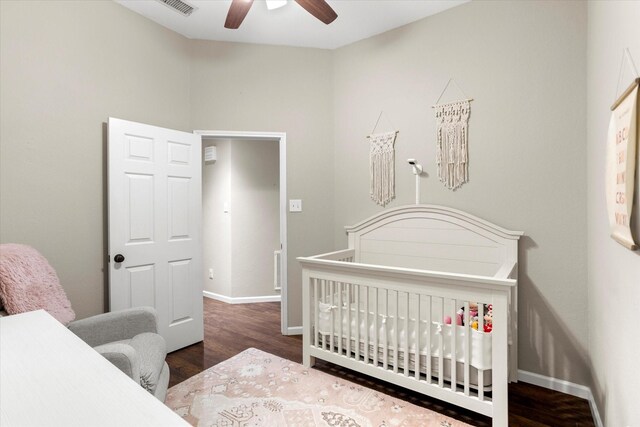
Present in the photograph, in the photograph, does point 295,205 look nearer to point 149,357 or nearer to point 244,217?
point 244,217

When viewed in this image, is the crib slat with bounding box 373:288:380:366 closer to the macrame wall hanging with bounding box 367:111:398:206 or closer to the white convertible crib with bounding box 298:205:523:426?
the white convertible crib with bounding box 298:205:523:426

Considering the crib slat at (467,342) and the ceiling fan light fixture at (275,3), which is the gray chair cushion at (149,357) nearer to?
the crib slat at (467,342)

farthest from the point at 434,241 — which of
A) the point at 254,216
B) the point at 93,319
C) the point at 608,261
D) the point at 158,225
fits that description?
the point at 254,216

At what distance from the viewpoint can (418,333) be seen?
1967mm

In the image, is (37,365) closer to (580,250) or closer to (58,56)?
(58,56)

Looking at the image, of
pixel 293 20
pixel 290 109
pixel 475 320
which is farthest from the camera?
pixel 290 109

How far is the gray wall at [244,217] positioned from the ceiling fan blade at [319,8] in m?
2.16

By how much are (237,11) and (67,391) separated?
79.9 inches

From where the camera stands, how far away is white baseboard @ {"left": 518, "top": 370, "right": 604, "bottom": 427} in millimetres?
2096

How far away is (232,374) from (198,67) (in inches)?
99.3

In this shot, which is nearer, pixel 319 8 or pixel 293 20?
pixel 319 8

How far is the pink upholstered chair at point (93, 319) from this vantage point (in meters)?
1.52

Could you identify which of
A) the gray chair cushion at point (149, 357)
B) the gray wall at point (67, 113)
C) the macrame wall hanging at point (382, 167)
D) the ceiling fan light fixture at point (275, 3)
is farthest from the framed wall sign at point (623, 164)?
the gray wall at point (67, 113)

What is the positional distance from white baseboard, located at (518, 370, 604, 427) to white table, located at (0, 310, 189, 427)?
239cm
